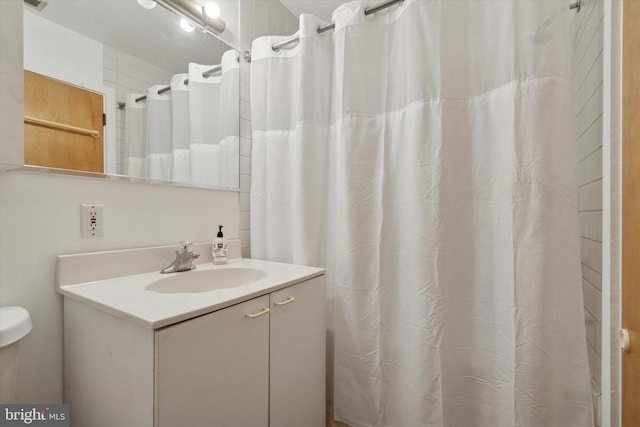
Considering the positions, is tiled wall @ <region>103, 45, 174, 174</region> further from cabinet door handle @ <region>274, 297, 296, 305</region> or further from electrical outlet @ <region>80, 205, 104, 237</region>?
cabinet door handle @ <region>274, 297, 296, 305</region>

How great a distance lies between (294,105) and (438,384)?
1423mm

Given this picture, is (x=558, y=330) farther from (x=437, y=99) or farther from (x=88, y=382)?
(x=88, y=382)

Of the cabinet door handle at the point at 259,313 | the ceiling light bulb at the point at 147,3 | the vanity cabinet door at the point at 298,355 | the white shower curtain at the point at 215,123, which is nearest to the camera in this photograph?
the cabinet door handle at the point at 259,313

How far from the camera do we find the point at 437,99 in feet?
3.76

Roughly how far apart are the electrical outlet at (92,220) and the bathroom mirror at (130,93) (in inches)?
4.9

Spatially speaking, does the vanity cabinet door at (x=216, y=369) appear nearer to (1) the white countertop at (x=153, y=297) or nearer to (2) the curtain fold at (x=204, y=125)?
(1) the white countertop at (x=153, y=297)

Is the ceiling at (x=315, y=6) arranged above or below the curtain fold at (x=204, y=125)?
above

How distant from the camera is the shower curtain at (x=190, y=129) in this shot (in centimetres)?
115

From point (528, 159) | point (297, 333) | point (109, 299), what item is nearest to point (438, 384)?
point (297, 333)

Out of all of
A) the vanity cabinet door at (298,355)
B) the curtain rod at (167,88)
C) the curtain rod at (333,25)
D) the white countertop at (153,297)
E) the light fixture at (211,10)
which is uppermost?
the light fixture at (211,10)

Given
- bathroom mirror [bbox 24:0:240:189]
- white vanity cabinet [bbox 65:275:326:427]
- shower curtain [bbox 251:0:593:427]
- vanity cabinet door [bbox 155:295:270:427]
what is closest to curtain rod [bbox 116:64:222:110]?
bathroom mirror [bbox 24:0:240:189]

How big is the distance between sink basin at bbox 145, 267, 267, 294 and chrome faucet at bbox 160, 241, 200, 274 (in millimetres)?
26

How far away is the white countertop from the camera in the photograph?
2.24ft

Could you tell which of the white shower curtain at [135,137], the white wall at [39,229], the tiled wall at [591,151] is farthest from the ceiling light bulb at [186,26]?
the tiled wall at [591,151]
